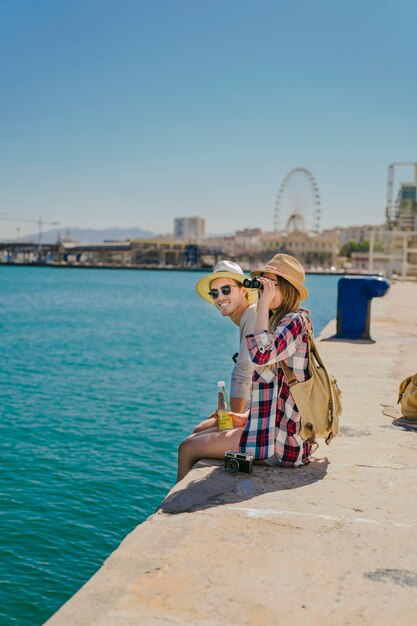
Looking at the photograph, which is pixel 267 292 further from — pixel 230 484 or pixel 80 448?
pixel 80 448

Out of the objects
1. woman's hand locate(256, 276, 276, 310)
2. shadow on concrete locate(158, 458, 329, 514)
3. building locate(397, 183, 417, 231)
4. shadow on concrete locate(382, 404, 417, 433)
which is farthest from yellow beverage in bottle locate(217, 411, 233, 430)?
building locate(397, 183, 417, 231)

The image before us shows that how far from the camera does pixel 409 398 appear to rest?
5.34m

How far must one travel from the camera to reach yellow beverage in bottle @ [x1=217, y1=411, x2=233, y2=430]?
404 cm

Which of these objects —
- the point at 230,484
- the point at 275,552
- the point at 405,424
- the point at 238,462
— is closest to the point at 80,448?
the point at 405,424

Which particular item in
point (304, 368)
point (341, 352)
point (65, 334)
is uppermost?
point (304, 368)

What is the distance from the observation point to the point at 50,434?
9766 millimetres

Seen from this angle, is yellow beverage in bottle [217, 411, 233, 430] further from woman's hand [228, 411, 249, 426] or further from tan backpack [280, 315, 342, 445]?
tan backpack [280, 315, 342, 445]

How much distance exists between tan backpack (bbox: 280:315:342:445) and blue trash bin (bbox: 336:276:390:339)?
692cm

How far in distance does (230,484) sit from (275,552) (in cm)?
85

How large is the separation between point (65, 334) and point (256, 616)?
26.2m

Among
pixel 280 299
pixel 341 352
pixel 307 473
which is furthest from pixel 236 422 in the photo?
pixel 341 352

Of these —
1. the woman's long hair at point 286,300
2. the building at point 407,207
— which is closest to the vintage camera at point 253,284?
the woman's long hair at point 286,300

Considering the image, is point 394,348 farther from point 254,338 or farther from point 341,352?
point 254,338

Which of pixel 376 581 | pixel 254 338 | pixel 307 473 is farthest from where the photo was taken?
pixel 307 473
